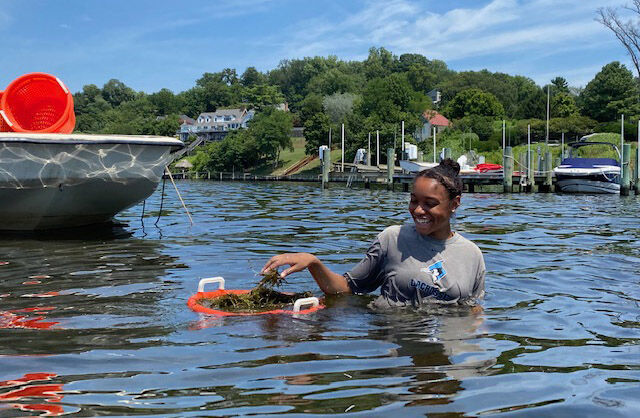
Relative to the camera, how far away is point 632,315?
5.56 metres

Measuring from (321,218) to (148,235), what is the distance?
5293 mm

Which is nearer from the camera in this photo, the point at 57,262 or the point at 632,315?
the point at 632,315

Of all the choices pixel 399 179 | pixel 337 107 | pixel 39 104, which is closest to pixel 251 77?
pixel 337 107

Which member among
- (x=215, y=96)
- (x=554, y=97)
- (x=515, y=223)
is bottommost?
(x=515, y=223)

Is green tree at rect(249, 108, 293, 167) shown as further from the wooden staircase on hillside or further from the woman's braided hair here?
the woman's braided hair

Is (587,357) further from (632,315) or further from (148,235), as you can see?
(148,235)

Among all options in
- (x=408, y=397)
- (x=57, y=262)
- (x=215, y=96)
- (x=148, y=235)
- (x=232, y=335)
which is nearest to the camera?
(x=408, y=397)

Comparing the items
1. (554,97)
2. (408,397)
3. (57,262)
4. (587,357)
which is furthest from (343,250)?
(554,97)

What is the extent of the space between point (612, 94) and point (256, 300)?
6891 centimetres

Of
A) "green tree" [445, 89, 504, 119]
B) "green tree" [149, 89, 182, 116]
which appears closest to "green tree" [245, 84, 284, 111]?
"green tree" [149, 89, 182, 116]

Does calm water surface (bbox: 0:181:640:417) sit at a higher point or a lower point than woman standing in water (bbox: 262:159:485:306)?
lower

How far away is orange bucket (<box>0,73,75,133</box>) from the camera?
12422mm

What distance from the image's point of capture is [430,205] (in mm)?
5012

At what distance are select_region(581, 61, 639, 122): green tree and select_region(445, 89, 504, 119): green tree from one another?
13.8 meters
